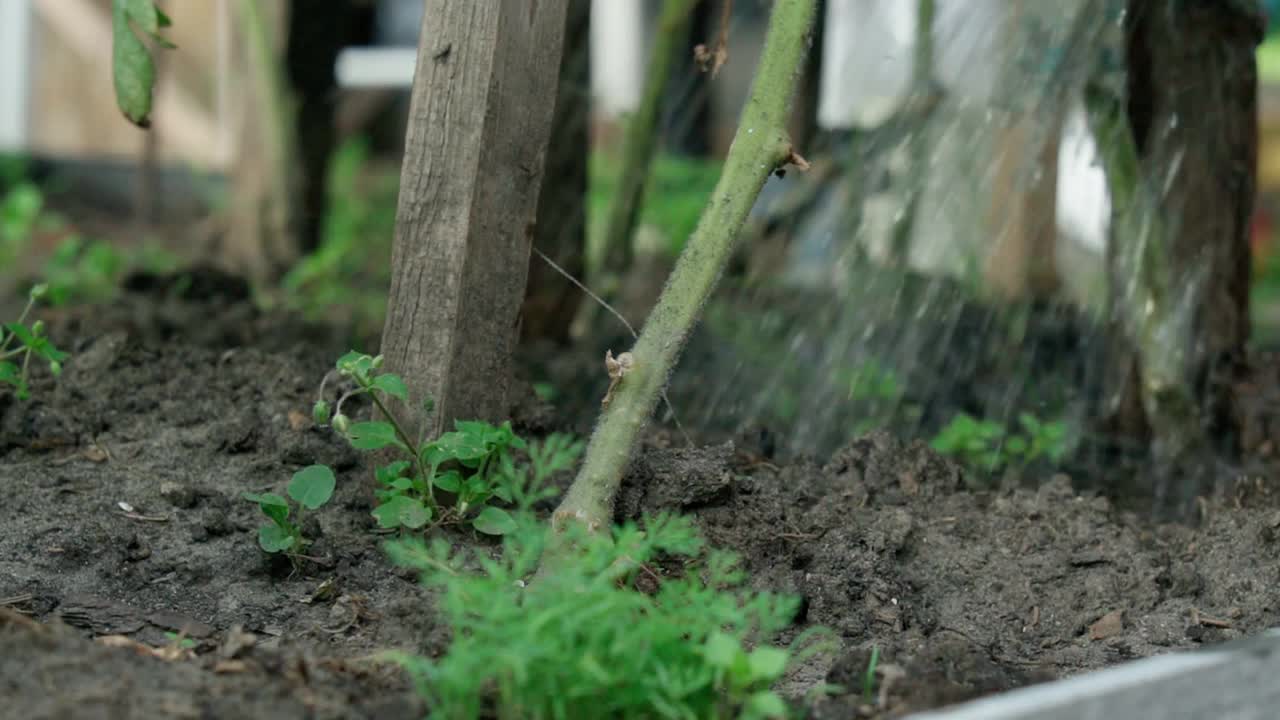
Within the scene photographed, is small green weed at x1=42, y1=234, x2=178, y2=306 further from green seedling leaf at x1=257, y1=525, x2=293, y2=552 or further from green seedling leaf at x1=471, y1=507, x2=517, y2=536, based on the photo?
green seedling leaf at x1=471, y1=507, x2=517, y2=536

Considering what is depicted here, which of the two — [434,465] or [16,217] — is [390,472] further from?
[16,217]

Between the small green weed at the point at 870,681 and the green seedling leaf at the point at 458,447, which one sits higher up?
the green seedling leaf at the point at 458,447

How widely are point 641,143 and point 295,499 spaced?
244 cm

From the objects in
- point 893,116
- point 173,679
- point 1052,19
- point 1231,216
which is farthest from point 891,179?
point 173,679

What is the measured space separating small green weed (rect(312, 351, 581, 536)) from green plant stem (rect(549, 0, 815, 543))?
7 centimetres

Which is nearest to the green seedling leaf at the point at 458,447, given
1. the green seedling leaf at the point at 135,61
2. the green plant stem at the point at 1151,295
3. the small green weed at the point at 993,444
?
the green seedling leaf at the point at 135,61

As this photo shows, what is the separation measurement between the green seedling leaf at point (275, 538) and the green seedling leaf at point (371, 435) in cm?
18

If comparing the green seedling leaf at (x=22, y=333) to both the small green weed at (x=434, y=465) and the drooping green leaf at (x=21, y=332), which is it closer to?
the drooping green leaf at (x=21, y=332)

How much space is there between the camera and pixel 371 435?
242cm

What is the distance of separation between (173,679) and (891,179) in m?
3.17

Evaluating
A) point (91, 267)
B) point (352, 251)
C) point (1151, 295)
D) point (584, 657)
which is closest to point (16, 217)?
point (91, 267)

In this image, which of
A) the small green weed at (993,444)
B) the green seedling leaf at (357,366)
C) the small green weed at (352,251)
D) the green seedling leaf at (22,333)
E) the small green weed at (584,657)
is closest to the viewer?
the small green weed at (584,657)

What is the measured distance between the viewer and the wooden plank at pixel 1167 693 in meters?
1.60

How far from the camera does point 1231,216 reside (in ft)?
12.6
